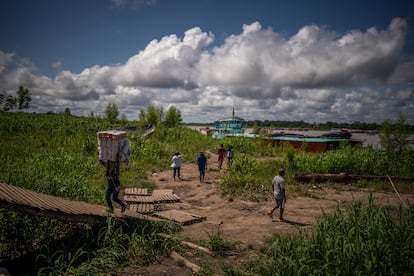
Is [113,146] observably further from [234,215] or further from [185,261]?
[234,215]

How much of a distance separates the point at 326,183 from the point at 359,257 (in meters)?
9.12

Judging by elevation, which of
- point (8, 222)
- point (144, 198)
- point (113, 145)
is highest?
point (113, 145)

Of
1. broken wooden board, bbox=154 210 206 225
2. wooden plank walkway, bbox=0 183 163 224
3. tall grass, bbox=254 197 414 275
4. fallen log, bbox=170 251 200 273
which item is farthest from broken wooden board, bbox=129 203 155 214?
tall grass, bbox=254 197 414 275

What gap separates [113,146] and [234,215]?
14.2 ft

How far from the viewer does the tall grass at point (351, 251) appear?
3516mm

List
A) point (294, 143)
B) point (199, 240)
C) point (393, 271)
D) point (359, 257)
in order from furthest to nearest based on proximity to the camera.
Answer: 1. point (294, 143)
2. point (199, 240)
3. point (359, 257)
4. point (393, 271)

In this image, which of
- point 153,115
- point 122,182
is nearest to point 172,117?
point 153,115

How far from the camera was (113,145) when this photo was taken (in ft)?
19.1

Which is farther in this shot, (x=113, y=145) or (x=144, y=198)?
(x=144, y=198)

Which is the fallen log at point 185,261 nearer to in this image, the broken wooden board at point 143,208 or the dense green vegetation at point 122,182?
the dense green vegetation at point 122,182

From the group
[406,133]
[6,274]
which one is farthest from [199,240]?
[406,133]

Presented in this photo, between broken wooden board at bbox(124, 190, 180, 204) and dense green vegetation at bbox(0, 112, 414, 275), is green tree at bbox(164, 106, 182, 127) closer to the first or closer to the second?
dense green vegetation at bbox(0, 112, 414, 275)

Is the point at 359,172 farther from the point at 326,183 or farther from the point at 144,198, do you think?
the point at 144,198

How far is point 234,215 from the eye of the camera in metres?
8.00
